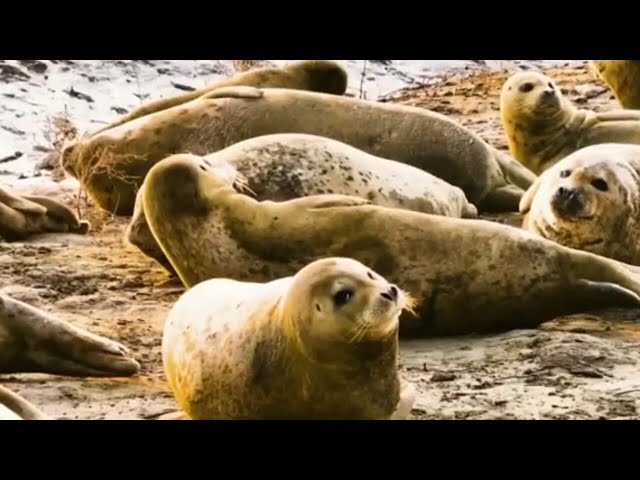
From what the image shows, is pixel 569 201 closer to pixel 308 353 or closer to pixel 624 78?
pixel 308 353

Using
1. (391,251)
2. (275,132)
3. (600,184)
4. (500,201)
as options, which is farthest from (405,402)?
(500,201)

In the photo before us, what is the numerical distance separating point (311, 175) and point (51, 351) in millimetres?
1469

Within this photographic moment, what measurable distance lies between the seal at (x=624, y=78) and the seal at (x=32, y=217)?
326cm

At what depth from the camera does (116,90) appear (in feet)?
36.3

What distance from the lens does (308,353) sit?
16.8 feet

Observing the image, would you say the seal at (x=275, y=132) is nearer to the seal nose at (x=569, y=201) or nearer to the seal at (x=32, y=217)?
the seal at (x=32, y=217)

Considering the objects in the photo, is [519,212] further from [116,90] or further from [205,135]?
[116,90]

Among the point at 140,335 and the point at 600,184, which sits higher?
the point at 600,184

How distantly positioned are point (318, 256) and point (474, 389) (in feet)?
2.67

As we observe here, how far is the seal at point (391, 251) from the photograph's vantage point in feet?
20.6

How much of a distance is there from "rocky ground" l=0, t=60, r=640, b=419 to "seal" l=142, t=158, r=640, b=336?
0.10 meters

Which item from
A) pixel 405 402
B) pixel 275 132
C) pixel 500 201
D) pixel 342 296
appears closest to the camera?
pixel 342 296

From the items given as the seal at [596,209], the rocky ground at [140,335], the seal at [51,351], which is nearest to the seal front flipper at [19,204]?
the rocky ground at [140,335]

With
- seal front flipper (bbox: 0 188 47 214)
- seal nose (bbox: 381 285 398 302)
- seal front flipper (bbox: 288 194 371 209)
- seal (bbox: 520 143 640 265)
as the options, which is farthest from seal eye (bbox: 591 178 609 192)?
seal front flipper (bbox: 0 188 47 214)
